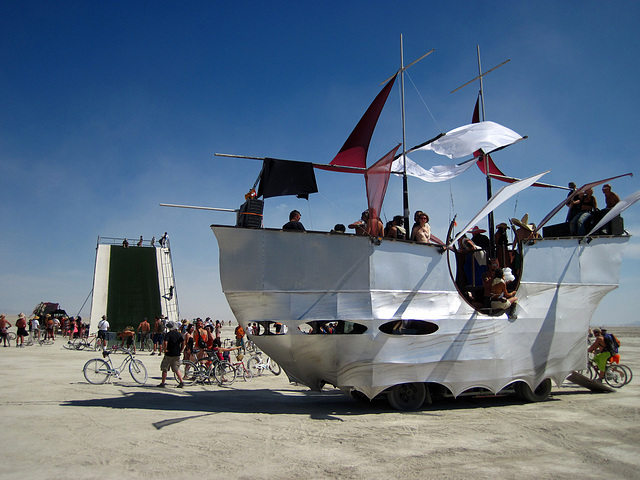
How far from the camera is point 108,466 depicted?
18.8ft

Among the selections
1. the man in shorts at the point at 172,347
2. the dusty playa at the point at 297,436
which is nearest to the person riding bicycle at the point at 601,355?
the dusty playa at the point at 297,436

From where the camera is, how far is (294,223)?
408 inches

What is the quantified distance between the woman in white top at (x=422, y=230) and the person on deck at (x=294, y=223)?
2903 mm

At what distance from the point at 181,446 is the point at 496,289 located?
25.8 feet

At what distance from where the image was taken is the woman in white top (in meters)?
11.0

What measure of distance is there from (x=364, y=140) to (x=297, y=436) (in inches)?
344

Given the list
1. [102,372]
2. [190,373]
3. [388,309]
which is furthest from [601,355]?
[102,372]

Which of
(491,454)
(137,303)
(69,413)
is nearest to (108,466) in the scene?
(69,413)

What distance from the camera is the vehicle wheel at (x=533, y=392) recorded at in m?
11.7

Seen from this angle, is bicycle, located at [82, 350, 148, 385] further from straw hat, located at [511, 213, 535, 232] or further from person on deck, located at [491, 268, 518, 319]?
straw hat, located at [511, 213, 535, 232]

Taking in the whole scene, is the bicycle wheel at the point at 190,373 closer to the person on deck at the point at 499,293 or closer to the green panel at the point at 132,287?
the person on deck at the point at 499,293

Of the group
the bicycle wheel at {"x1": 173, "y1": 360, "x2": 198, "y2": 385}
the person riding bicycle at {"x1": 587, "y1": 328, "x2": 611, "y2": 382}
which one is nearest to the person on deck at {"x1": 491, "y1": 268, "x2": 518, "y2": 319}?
the person riding bicycle at {"x1": 587, "y1": 328, "x2": 611, "y2": 382}

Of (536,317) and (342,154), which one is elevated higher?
(342,154)

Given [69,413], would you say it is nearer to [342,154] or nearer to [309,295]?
[309,295]
